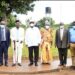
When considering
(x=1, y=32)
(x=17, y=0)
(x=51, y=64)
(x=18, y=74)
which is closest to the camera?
(x=18, y=74)

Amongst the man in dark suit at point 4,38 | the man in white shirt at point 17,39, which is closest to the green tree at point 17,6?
the man in white shirt at point 17,39

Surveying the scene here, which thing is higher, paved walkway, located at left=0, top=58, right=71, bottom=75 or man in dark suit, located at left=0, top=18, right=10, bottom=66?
man in dark suit, located at left=0, top=18, right=10, bottom=66

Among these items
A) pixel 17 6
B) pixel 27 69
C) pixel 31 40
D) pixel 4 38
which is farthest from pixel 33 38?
pixel 17 6

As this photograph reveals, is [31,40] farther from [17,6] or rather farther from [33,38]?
[17,6]

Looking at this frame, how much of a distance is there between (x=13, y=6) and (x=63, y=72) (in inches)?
485

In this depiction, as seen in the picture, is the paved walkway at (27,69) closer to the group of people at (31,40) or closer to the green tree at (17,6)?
the group of people at (31,40)

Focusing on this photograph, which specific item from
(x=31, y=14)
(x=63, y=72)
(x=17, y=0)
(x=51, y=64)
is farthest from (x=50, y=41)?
(x=31, y=14)

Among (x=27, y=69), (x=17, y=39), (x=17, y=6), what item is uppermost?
(x=17, y=6)

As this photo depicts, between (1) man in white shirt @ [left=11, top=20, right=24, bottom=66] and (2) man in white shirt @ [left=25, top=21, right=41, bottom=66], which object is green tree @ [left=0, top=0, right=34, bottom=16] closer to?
(1) man in white shirt @ [left=11, top=20, right=24, bottom=66]

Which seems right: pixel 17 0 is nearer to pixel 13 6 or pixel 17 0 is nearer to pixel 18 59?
pixel 13 6

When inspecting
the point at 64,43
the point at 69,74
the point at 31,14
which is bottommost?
the point at 69,74

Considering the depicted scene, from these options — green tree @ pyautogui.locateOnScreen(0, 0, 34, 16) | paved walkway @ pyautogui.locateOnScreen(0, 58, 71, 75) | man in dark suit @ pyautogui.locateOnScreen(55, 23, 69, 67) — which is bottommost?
paved walkway @ pyautogui.locateOnScreen(0, 58, 71, 75)

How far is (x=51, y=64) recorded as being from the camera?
15969 mm

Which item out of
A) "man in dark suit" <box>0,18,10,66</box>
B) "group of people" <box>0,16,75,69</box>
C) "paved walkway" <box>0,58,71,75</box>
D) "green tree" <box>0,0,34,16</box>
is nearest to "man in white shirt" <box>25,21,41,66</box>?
"group of people" <box>0,16,75,69</box>
